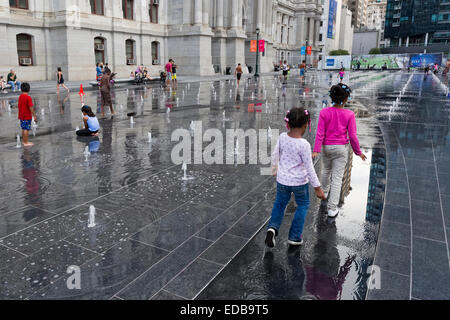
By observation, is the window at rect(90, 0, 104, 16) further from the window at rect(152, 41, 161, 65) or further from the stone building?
the window at rect(152, 41, 161, 65)

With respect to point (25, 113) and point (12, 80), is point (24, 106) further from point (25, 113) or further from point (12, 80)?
point (12, 80)

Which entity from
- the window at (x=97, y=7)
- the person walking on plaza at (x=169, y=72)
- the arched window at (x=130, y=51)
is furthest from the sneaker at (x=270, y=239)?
the arched window at (x=130, y=51)

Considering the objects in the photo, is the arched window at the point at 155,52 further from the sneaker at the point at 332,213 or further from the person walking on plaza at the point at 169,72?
the sneaker at the point at 332,213

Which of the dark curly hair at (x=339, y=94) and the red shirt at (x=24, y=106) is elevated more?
the dark curly hair at (x=339, y=94)

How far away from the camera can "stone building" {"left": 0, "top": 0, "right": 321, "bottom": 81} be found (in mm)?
28500

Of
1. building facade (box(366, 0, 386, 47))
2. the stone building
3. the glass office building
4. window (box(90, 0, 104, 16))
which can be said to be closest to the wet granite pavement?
the stone building

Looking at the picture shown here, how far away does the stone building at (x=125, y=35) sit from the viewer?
2850cm

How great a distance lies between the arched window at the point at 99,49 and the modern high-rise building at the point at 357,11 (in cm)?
14979

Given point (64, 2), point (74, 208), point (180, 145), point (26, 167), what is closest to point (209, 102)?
point (180, 145)

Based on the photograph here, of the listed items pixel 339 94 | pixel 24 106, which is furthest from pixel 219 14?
pixel 339 94

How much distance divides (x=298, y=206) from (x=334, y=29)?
126 metres

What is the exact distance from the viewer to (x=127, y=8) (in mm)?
36812

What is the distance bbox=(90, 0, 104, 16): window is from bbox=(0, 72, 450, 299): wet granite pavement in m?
28.1

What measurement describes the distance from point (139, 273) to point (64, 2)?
30.4 m
